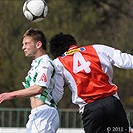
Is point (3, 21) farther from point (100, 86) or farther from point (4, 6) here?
point (100, 86)

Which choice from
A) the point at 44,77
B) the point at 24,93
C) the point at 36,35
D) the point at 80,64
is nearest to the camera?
the point at 24,93

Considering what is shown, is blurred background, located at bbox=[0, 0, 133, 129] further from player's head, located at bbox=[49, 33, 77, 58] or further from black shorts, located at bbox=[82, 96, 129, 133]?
black shorts, located at bbox=[82, 96, 129, 133]

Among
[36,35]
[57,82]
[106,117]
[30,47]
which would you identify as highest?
[36,35]

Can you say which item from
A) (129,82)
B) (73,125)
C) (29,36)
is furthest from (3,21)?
(29,36)

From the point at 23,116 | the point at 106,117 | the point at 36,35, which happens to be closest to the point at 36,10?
the point at 36,35

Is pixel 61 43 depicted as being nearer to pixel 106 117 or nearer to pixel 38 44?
pixel 38 44

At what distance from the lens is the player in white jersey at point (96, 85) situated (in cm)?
720

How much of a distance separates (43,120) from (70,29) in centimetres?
1191

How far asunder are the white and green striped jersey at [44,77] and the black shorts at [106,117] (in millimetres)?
561

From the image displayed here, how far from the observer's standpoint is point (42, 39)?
780cm

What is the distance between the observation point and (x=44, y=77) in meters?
7.38

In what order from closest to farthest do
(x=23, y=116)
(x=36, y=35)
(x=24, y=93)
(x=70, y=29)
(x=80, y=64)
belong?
(x=24, y=93) → (x=80, y=64) → (x=36, y=35) → (x=23, y=116) → (x=70, y=29)

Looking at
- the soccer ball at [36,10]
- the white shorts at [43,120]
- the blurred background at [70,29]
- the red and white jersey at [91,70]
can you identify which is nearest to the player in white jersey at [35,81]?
the white shorts at [43,120]

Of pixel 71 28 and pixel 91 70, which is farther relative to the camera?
pixel 71 28
